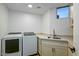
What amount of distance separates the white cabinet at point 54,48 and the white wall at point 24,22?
1.48 metres

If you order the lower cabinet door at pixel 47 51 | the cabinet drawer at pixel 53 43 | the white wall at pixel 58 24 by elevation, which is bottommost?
the lower cabinet door at pixel 47 51

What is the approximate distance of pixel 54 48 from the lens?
2691 millimetres

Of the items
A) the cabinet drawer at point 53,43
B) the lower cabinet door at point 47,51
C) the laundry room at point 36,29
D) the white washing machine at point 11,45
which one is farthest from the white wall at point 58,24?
the white washing machine at point 11,45

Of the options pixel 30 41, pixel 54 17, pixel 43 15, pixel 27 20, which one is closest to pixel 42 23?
pixel 43 15

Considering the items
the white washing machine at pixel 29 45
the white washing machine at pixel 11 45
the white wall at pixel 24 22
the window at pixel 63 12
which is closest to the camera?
the white washing machine at pixel 11 45

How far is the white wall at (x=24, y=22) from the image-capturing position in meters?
3.89

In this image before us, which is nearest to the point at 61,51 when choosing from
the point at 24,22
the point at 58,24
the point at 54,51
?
the point at 54,51

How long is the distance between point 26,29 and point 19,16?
2.11ft

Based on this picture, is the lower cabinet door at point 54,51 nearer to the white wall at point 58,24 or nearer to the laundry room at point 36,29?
the laundry room at point 36,29

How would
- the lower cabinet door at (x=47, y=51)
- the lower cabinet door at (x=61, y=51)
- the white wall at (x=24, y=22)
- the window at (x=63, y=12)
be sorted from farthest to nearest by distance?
the white wall at (x=24, y=22) → the window at (x=63, y=12) → the lower cabinet door at (x=47, y=51) → the lower cabinet door at (x=61, y=51)

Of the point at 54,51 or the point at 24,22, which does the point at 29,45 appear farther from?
the point at 24,22

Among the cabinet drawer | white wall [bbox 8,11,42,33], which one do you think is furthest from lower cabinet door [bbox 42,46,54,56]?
white wall [bbox 8,11,42,33]

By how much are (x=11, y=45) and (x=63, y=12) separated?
1.98m

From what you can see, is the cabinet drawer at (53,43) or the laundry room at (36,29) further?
the laundry room at (36,29)
